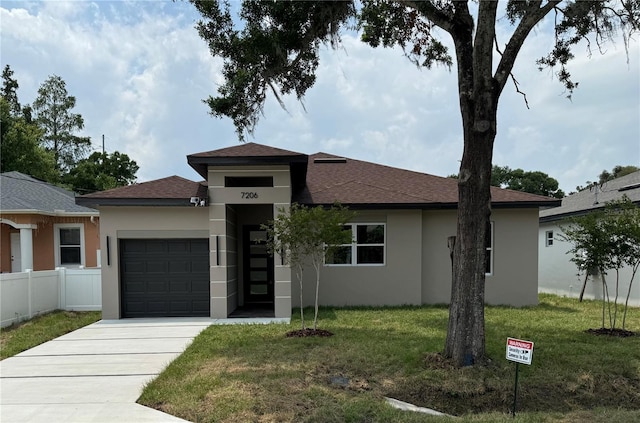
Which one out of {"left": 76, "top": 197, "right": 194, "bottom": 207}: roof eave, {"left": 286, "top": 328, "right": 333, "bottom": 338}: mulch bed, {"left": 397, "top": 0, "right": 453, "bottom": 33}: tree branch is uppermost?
{"left": 397, "top": 0, "right": 453, "bottom": 33}: tree branch

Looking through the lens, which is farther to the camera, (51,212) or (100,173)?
(100,173)

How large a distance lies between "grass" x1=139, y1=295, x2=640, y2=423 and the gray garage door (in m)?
2.94

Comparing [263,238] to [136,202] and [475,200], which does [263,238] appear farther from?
[475,200]

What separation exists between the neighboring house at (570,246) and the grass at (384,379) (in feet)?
24.9

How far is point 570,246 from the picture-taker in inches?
677

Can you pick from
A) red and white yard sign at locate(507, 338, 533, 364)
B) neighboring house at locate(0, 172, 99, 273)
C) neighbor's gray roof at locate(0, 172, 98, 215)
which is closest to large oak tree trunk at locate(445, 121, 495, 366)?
red and white yard sign at locate(507, 338, 533, 364)

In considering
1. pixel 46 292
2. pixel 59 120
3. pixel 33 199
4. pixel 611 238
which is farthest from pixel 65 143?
pixel 611 238

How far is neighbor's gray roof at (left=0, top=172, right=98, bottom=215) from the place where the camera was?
1484cm

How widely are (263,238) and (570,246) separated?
11.7m

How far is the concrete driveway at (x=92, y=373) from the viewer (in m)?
5.29

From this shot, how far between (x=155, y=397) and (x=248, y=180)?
7.25m

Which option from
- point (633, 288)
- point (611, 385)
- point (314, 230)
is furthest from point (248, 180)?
point (633, 288)

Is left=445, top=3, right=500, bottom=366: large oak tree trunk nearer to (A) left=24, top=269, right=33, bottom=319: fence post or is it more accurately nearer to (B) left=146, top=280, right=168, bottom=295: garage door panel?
(B) left=146, top=280, right=168, bottom=295: garage door panel

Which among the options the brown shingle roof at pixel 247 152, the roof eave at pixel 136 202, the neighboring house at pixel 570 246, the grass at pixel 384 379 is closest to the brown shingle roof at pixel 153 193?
the roof eave at pixel 136 202
